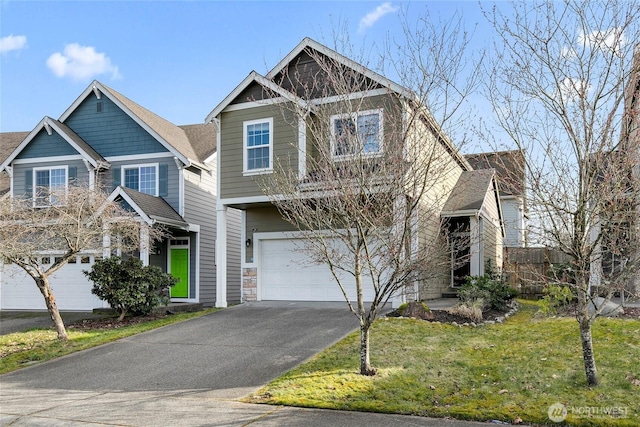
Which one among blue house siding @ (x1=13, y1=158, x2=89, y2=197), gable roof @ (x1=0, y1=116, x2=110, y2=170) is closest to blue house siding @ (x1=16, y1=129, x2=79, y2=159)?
gable roof @ (x1=0, y1=116, x2=110, y2=170)

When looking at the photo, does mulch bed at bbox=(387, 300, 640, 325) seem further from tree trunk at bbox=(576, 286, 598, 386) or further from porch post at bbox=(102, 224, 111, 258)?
porch post at bbox=(102, 224, 111, 258)

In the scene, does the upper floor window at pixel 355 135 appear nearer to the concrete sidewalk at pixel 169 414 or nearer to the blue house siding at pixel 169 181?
the concrete sidewalk at pixel 169 414

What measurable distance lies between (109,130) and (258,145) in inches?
288

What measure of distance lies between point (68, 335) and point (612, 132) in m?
12.1

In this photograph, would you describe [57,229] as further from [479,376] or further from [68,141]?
[479,376]

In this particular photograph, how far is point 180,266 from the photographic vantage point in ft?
62.2

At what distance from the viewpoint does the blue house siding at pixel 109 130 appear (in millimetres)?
19078

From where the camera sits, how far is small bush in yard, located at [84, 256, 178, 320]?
14078 millimetres

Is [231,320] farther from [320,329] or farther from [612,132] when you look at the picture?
[612,132]

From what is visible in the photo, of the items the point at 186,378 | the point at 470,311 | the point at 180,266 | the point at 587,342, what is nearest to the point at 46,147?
the point at 180,266

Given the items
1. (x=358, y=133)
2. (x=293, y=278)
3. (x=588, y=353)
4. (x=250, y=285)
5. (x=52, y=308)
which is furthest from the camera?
(x=250, y=285)

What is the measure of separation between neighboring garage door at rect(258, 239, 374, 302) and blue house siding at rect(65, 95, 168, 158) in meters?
5.83

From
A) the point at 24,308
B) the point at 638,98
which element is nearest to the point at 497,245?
the point at 638,98

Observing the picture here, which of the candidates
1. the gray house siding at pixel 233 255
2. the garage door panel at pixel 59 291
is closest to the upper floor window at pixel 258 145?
the gray house siding at pixel 233 255
